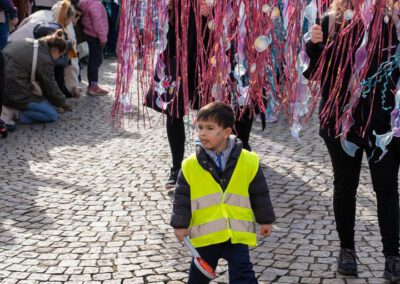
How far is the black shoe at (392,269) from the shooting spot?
12.8 feet

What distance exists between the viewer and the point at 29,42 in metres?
8.16

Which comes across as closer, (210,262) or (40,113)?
(210,262)

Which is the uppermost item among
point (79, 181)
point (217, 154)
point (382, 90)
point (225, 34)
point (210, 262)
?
point (225, 34)

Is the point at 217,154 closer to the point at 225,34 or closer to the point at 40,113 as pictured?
the point at 225,34

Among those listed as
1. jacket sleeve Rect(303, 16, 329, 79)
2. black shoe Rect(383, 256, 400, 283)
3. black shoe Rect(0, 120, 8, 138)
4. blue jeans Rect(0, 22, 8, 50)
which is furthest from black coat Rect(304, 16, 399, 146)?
blue jeans Rect(0, 22, 8, 50)

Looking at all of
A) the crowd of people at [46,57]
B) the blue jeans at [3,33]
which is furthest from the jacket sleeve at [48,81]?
the blue jeans at [3,33]

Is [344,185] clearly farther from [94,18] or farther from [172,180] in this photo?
[94,18]

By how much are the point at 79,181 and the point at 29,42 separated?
2486 millimetres

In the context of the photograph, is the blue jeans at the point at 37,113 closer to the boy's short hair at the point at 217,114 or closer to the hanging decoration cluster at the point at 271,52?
the hanging decoration cluster at the point at 271,52

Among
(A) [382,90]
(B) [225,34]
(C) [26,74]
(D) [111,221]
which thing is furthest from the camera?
(C) [26,74]

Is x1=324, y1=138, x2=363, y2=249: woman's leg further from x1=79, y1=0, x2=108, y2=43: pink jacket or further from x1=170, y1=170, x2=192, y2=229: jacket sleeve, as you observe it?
x1=79, y1=0, x2=108, y2=43: pink jacket

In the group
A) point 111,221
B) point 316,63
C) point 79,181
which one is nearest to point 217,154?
point 316,63

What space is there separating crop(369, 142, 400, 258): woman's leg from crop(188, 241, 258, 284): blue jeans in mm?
827

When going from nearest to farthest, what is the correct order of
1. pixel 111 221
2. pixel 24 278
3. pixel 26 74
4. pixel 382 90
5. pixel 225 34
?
pixel 225 34 < pixel 382 90 < pixel 24 278 < pixel 111 221 < pixel 26 74
